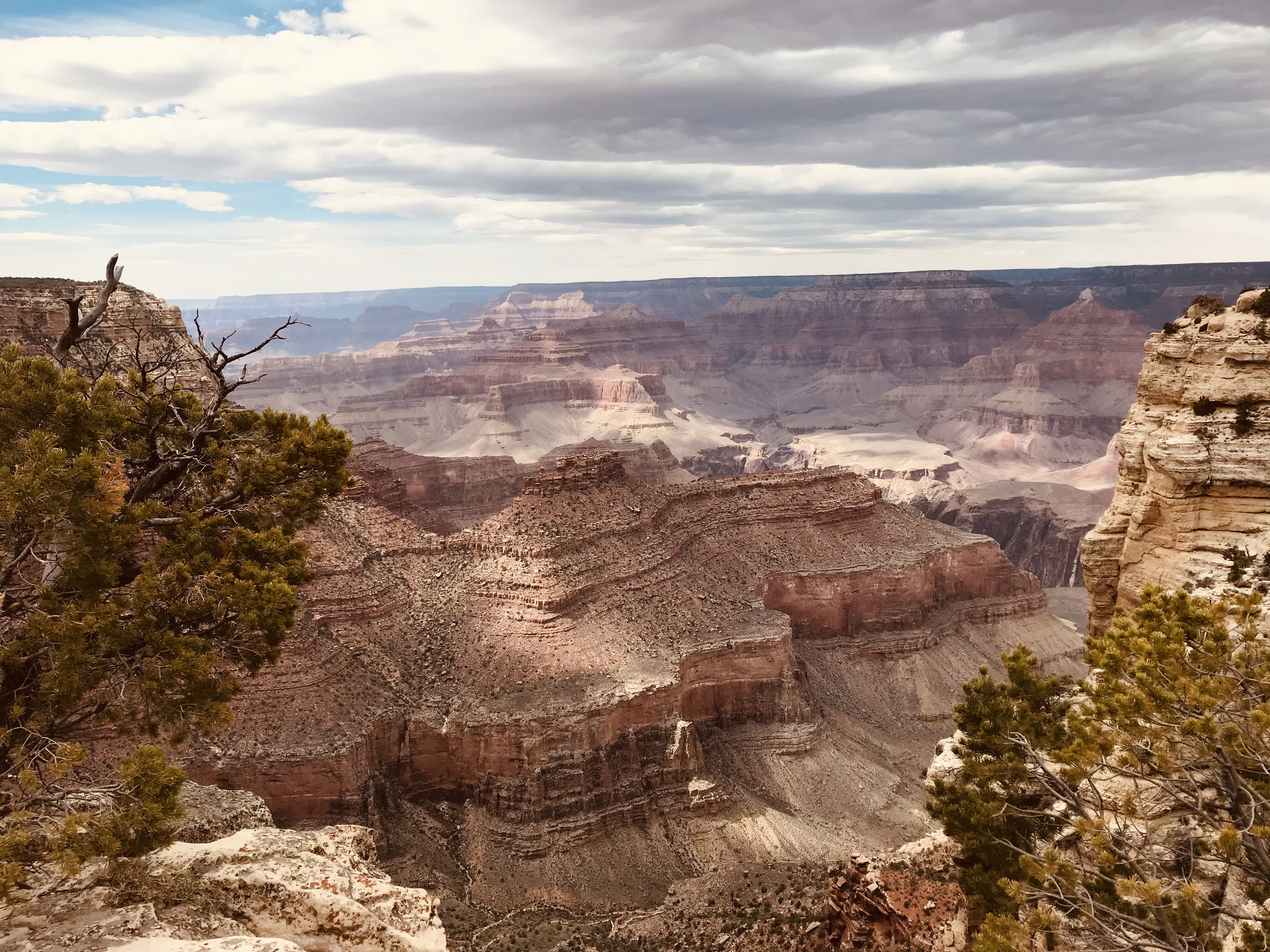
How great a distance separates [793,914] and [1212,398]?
2303cm

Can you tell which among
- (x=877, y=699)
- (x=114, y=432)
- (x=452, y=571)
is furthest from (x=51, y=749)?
(x=877, y=699)

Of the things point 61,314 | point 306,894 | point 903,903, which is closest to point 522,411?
point 61,314

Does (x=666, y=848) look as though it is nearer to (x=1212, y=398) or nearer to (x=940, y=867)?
(x=940, y=867)

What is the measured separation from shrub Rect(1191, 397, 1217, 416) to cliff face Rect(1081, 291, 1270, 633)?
0.03 m

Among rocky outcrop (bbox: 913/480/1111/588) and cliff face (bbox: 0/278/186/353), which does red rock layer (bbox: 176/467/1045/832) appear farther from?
rocky outcrop (bbox: 913/480/1111/588)

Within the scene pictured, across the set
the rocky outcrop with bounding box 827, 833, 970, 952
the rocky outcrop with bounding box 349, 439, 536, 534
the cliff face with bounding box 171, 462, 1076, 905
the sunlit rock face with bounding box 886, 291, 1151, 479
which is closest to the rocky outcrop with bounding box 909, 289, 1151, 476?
the sunlit rock face with bounding box 886, 291, 1151, 479

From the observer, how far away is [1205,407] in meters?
27.3

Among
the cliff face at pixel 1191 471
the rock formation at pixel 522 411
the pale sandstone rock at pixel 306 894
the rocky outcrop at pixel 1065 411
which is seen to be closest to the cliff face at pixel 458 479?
the rock formation at pixel 522 411

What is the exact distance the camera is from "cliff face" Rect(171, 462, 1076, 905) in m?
43.2

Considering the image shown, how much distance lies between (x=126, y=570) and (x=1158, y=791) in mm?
24513

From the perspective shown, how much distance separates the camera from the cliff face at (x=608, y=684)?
1703 inches

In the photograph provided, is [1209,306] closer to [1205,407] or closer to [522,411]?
[1205,407]

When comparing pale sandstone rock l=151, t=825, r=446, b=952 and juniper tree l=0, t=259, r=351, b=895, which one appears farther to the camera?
pale sandstone rock l=151, t=825, r=446, b=952

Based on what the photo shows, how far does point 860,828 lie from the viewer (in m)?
48.5
